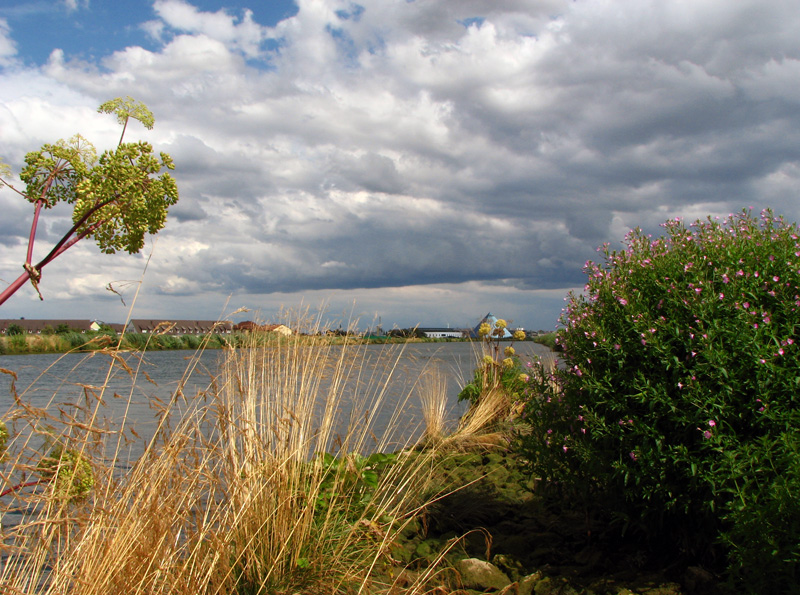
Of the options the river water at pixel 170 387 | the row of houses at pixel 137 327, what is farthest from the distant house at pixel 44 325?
the river water at pixel 170 387

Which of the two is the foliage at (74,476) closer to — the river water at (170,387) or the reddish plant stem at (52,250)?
the river water at (170,387)

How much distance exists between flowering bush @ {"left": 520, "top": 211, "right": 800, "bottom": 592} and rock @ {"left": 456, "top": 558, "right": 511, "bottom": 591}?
62cm

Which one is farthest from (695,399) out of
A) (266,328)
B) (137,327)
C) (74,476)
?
(137,327)

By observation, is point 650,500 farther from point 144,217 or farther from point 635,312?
point 144,217

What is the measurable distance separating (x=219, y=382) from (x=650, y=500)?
3511 mm

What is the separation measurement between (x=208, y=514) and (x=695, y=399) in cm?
266

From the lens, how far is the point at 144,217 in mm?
2240

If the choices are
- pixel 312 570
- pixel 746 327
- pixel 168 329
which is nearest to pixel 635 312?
pixel 746 327

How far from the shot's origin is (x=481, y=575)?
315 centimetres

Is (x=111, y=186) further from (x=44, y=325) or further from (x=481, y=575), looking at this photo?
(x=44, y=325)

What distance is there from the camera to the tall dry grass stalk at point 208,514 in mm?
2244

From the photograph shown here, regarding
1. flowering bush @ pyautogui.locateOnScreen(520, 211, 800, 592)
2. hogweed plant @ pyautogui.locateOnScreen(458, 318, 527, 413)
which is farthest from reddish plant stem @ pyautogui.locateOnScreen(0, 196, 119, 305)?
hogweed plant @ pyautogui.locateOnScreen(458, 318, 527, 413)

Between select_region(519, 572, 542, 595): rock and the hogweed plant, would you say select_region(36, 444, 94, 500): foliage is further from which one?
the hogweed plant

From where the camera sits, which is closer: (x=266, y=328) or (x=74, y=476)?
(x=74, y=476)
